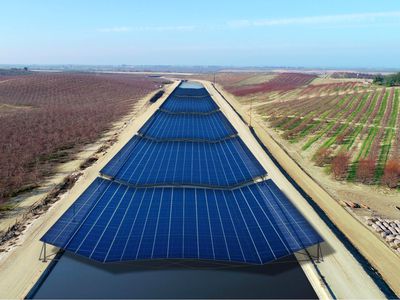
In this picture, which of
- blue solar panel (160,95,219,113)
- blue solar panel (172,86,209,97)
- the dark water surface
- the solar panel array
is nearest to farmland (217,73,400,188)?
the solar panel array

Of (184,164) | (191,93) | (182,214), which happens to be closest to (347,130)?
(184,164)

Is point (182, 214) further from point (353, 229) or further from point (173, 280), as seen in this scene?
point (353, 229)

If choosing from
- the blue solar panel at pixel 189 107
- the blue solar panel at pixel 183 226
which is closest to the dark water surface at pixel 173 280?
the blue solar panel at pixel 183 226

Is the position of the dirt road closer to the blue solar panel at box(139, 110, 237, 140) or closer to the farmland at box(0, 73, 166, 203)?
the blue solar panel at box(139, 110, 237, 140)

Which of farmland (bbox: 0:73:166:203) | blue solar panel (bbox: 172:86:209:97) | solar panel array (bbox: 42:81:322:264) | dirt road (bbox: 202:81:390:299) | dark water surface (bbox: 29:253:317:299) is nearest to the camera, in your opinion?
dark water surface (bbox: 29:253:317:299)

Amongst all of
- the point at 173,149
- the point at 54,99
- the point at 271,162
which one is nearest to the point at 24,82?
the point at 54,99

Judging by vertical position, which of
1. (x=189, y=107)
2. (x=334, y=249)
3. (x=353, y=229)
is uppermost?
(x=334, y=249)
